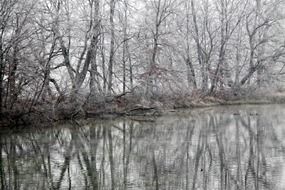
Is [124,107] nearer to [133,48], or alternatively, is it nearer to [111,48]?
[111,48]

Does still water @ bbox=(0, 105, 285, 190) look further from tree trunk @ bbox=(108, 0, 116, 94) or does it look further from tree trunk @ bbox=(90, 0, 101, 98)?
tree trunk @ bbox=(108, 0, 116, 94)

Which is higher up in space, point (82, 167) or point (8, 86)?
point (8, 86)

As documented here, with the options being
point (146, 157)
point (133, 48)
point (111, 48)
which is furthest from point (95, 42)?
point (146, 157)

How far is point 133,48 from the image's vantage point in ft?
88.0

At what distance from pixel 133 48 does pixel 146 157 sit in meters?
17.0

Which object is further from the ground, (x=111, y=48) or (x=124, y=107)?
(x=111, y=48)

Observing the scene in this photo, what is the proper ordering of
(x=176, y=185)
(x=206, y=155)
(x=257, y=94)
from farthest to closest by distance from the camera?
(x=257, y=94) < (x=206, y=155) < (x=176, y=185)

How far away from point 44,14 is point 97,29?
125 inches

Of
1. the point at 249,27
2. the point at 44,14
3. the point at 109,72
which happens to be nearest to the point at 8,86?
the point at 44,14

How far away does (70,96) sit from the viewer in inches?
778

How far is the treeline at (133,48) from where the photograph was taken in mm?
17344

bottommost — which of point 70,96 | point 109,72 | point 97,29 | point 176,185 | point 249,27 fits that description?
point 176,185

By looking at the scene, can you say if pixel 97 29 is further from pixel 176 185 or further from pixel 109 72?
pixel 176 185

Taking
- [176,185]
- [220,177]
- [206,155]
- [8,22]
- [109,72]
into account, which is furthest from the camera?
[109,72]
